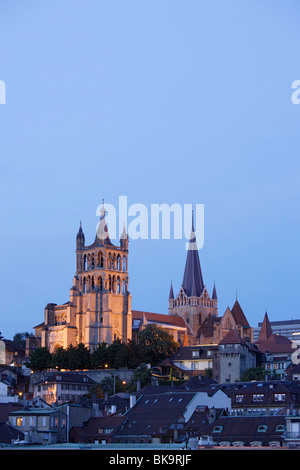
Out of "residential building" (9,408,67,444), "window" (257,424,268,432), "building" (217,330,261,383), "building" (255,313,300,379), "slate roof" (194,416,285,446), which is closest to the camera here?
"slate roof" (194,416,285,446)

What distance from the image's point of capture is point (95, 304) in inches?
7156

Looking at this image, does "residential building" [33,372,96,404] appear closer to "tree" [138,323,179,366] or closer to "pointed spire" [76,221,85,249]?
"tree" [138,323,179,366]

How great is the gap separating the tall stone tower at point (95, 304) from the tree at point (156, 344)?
1318 cm

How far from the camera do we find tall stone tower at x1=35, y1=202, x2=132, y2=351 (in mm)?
179125

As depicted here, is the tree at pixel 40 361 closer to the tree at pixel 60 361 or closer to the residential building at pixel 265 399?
the tree at pixel 60 361

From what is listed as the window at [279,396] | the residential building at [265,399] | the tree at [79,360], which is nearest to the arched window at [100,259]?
the tree at [79,360]

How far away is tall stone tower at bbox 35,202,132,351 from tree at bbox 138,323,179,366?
1318 centimetres

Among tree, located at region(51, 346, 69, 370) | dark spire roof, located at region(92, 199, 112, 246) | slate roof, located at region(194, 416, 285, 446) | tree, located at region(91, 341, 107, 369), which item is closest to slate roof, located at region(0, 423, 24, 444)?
slate roof, located at region(194, 416, 285, 446)

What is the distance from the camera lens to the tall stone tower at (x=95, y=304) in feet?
588

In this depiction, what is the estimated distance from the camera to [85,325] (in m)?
180

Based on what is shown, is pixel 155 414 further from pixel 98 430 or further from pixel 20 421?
pixel 20 421

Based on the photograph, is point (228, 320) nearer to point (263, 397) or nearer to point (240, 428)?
point (263, 397)

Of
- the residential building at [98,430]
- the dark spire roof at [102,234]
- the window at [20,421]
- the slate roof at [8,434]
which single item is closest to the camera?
the slate roof at [8,434]

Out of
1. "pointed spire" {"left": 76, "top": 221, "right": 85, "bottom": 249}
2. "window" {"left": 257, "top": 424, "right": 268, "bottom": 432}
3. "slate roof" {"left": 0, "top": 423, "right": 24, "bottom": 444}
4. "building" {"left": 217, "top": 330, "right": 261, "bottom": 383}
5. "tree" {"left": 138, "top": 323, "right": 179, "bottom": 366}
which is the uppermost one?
"pointed spire" {"left": 76, "top": 221, "right": 85, "bottom": 249}
